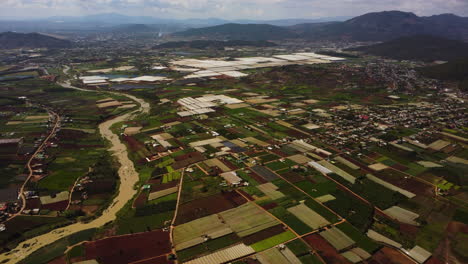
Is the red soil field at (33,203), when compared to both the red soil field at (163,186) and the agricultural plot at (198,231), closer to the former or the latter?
the red soil field at (163,186)

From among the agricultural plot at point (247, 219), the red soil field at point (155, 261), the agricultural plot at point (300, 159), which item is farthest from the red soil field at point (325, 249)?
the agricultural plot at point (300, 159)

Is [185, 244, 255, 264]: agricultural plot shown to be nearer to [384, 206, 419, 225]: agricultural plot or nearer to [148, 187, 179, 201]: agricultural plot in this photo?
[148, 187, 179, 201]: agricultural plot

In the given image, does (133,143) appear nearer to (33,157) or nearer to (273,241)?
(33,157)

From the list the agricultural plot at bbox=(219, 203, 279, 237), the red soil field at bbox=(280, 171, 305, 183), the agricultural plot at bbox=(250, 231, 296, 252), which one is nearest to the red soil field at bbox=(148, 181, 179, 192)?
the agricultural plot at bbox=(219, 203, 279, 237)

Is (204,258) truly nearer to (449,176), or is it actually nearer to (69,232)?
(69,232)

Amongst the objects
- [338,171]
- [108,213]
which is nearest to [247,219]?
[108,213]
